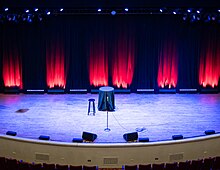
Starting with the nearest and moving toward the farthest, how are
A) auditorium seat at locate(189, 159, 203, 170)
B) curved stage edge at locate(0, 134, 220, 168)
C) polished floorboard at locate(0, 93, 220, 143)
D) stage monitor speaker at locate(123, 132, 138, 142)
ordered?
auditorium seat at locate(189, 159, 203, 170) < curved stage edge at locate(0, 134, 220, 168) < stage monitor speaker at locate(123, 132, 138, 142) < polished floorboard at locate(0, 93, 220, 143)

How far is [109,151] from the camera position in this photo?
1131cm

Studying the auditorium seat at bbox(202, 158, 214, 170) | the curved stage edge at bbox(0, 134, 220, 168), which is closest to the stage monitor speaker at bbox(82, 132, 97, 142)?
the curved stage edge at bbox(0, 134, 220, 168)

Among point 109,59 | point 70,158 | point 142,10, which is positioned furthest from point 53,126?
point 142,10

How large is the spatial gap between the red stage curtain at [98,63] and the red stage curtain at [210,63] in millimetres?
4557

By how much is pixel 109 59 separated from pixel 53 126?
5402 millimetres

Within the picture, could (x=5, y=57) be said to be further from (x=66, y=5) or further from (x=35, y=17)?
(x=66, y=5)

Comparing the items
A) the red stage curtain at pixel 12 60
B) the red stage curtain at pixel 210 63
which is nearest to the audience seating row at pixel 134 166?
the red stage curtain at pixel 12 60

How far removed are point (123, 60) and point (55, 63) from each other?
10.6 ft

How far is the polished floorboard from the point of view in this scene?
1356 centimetres

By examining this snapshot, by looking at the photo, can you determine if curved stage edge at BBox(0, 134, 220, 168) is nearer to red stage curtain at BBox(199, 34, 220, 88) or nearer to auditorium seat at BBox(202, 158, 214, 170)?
auditorium seat at BBox(202, 158, 214, 170)

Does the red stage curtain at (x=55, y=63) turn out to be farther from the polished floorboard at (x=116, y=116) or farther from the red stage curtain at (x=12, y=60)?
the red stage curtain at (x=12, y=60)

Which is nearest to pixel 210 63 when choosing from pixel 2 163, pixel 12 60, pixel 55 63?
pixel 55 63

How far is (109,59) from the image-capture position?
18297 millimetres

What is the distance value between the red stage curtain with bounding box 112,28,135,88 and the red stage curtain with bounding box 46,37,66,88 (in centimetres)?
246
